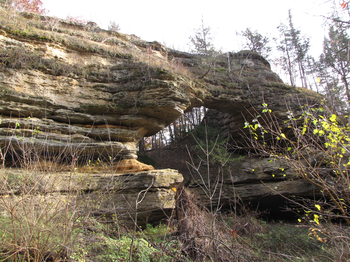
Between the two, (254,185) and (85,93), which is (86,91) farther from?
(254,185)

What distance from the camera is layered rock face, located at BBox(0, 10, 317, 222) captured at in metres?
7.23

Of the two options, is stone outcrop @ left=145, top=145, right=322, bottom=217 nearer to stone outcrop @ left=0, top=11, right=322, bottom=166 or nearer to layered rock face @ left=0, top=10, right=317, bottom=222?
layered rock face @ left=0, top=10, right=317, bottom=222

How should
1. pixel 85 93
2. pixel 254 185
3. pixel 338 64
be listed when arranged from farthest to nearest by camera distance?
pixel 254 185 → pixel 85 93 → pixel 338 64

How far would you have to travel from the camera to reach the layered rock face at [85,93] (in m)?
7.23

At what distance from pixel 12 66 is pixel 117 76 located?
390 centimetres

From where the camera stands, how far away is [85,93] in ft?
28.3

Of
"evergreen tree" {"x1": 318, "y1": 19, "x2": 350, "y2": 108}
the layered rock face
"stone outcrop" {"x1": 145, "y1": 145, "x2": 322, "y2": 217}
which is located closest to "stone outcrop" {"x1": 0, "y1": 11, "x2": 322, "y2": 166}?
the layered rock face

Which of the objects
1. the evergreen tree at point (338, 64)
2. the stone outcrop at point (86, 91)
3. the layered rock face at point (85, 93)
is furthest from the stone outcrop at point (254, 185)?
the evergreen tree at point (338, 64)

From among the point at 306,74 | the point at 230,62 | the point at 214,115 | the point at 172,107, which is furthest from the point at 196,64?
the point at 306,74

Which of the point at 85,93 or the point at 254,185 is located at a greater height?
the point at 85,93

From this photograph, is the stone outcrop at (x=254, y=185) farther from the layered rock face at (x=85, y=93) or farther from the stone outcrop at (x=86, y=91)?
the stone outcrop at (x=86, y=91)

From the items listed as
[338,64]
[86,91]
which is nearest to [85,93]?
[86,91]

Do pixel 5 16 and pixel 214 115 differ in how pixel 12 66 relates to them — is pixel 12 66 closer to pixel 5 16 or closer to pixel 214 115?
pixel 5 16

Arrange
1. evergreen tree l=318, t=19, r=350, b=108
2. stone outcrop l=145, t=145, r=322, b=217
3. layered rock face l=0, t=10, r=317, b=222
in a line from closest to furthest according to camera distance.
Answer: evergreen tree l=318, t=19, r=350, b=108 < layered rock face l=0, t=10, r=317, b=222 < stone outcrop l=145, t=145, r=322, b=217
